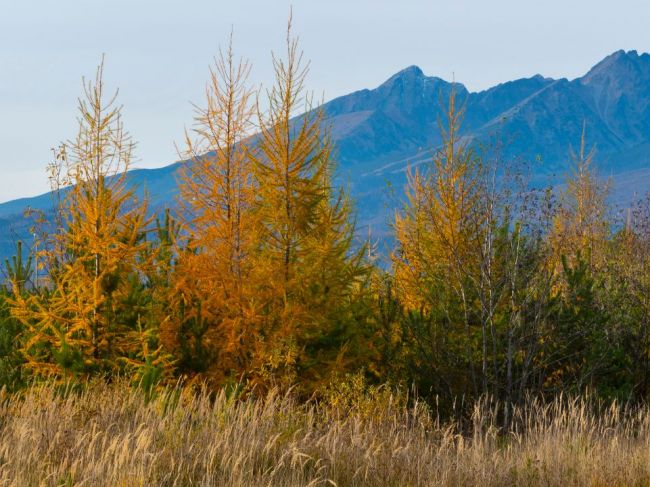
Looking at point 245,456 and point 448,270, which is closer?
point 245,456

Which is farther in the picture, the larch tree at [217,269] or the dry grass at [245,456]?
the larch tree at [217,269]

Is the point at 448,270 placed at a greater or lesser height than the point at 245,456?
greater

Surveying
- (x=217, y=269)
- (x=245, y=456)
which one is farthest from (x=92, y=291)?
(x=245, y=456)

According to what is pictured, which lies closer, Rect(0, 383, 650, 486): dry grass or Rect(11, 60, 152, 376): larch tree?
Rect(0, 383, 650, 486): dry grass

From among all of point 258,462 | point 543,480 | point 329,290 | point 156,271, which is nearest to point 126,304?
point 156,271

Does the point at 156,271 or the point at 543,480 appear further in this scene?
the point at 156,271

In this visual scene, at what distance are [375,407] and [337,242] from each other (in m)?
4.31

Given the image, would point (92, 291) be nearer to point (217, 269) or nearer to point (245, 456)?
point (217, 269)

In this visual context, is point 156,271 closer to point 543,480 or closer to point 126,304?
point 126,304

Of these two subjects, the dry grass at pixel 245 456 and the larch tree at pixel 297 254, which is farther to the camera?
the larch tree at pixel 297 254

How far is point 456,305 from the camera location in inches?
470

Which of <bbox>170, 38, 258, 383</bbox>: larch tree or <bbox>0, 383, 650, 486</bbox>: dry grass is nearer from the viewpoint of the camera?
<bbox>0, 383, 650, 486</bbox>: dry grass

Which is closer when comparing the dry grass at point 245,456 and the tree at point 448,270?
the dry grass at point 245,456

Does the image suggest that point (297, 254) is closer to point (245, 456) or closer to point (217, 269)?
point (217, 269)
